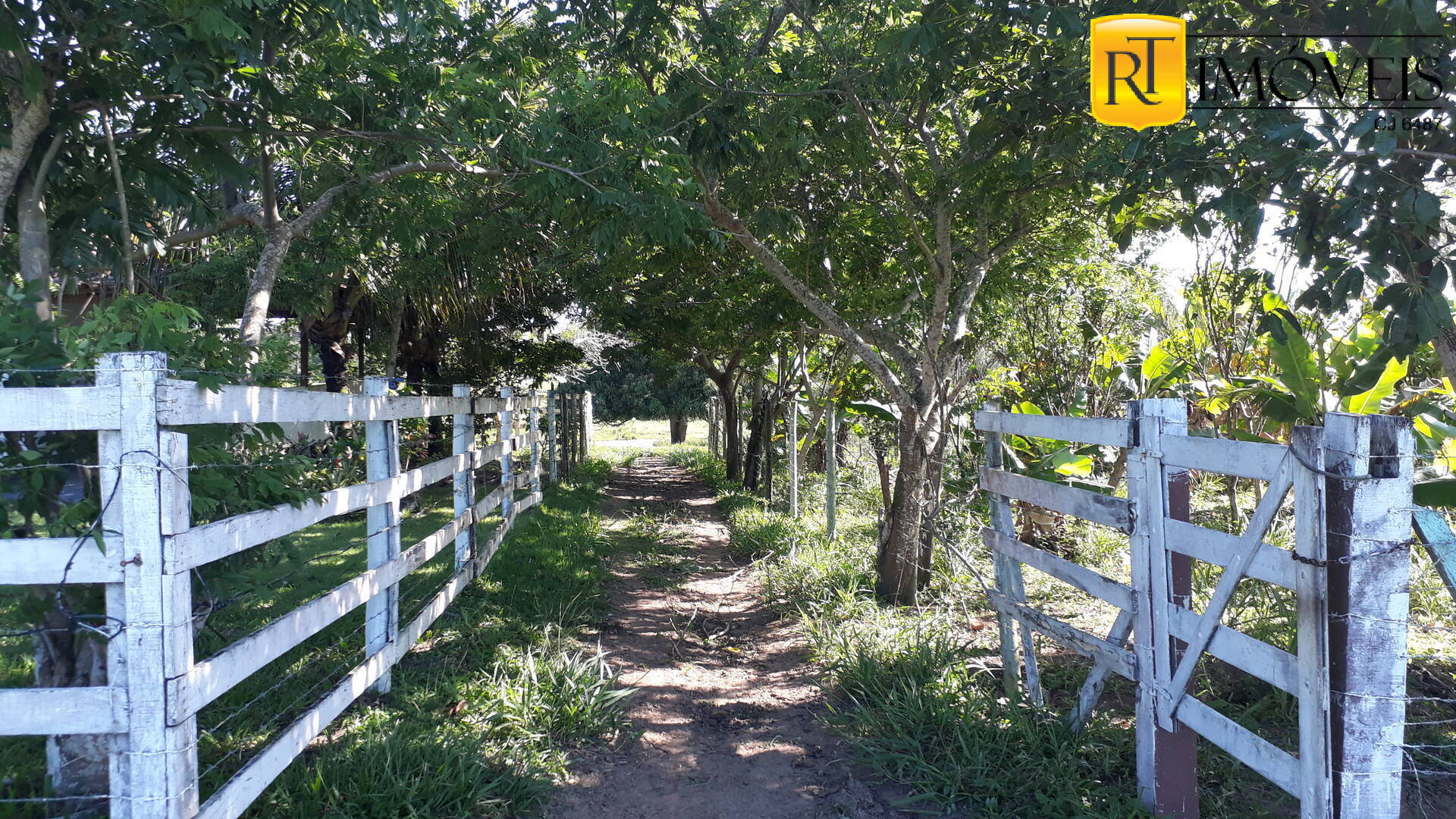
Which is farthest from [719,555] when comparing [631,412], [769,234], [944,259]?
[631,412]

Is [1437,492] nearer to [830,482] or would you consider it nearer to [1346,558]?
[1346,558]

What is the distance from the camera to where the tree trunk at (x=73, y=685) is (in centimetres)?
313

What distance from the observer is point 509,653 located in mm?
5012

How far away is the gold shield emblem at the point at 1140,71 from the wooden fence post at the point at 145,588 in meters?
4.23

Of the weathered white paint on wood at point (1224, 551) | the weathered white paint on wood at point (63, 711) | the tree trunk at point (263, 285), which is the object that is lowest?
the weathered white paint on wood at point (63, 711)

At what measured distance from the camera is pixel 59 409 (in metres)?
2.46

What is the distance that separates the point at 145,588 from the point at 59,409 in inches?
21.7

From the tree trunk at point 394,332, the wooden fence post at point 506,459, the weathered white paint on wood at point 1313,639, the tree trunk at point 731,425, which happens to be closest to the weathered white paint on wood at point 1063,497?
the weathered white paint on wood at point 1313,639

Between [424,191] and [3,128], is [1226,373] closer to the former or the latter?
[424,191]

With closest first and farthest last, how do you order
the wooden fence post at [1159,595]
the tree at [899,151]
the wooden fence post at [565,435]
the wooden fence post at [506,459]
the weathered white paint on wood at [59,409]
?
the weathered white paint on wood at [59,409], the wooden fence post at [1159,595], the tree at [899,151], the wooden fence post at [506,459], the wooden fence post at [565,435]

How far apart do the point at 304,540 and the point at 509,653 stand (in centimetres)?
464

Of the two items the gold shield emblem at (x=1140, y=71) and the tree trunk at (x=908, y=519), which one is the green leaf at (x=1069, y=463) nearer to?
the tree trunk at (x=908, y=519)

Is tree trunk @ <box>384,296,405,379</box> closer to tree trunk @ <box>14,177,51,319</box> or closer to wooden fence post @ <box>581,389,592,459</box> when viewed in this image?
wooden fence post @ <box>581,389,592,459</box>

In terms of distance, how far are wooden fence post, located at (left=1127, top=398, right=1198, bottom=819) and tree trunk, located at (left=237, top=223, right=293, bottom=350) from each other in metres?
4.30
